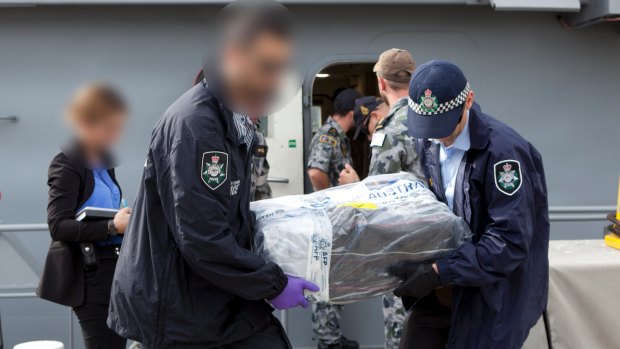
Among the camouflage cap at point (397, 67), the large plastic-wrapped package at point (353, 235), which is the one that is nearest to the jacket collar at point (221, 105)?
the large plastic-wrapped package at point (353, 235)

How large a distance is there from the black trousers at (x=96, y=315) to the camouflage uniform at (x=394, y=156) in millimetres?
1434

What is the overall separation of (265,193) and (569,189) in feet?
7.35

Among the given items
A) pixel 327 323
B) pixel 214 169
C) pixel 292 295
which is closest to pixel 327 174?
pixel 327 323

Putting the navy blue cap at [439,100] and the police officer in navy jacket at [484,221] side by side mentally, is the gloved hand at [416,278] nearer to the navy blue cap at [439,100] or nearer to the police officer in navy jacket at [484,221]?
the police officer in navy jacket at [484,221]

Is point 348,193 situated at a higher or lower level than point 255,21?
lower

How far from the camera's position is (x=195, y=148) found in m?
2.13

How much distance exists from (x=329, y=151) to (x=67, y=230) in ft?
7.58

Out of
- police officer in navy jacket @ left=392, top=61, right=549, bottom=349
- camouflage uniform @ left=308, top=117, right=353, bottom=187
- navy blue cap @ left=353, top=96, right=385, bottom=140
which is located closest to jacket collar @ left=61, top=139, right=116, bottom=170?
police officer in navy jacket @ left=392, top=61, right=549, bottom=349

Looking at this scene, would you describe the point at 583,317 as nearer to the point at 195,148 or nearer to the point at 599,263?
the point at 599,263

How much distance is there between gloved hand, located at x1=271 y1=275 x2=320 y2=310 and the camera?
2304mm

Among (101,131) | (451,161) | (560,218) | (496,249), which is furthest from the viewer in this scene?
(560,218)

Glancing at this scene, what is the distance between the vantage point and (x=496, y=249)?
2.50m

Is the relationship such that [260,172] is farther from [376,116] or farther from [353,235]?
[353,235]

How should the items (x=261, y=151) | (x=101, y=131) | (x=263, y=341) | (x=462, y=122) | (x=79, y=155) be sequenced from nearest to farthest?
(x=263, y=341) → (x=462, y=122) → (x=101, y=131) → (x=79, y=155) → (x=261, y=151)
